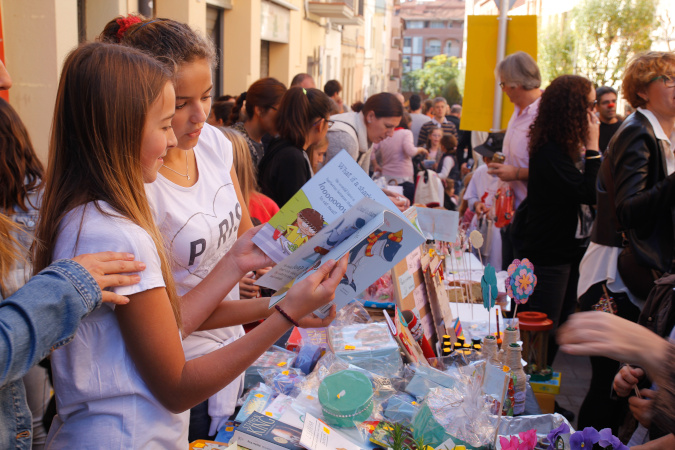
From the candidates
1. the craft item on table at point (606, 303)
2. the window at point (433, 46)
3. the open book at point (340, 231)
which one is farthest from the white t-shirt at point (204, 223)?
the window at point (433, 46)

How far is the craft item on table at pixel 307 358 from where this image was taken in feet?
6.97

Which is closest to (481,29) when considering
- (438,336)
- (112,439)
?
(438,336)

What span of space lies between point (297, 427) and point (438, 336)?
0.99m

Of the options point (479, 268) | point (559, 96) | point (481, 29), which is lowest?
point (479, 268)

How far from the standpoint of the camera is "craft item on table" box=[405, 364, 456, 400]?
1.95 m

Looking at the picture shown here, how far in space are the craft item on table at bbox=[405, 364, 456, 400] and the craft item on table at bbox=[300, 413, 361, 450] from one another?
0.34 meters

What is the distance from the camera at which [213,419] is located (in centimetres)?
179

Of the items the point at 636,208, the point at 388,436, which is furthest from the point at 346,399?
the point at 636,208

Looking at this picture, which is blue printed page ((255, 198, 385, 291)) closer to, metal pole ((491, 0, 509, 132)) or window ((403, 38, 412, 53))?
metal pole ((491, 0, 509, 132))

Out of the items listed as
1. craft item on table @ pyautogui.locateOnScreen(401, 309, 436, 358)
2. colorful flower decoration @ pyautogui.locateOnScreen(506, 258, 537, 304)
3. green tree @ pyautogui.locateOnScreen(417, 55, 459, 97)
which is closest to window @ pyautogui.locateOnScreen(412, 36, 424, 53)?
green tree @ pyautogui.locateOnScreen(417, 55, 459, 97)

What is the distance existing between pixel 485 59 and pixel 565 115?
6.46 ft

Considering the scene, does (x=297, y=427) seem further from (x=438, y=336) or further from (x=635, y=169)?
(x=635, y=169)

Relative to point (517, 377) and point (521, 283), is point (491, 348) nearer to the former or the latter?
point (517, 377)

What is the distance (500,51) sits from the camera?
510 centimetres
